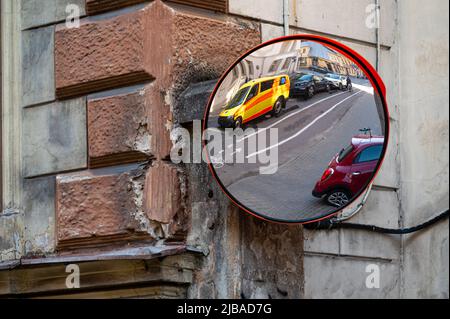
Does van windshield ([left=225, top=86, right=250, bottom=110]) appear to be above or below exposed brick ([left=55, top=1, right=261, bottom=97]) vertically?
below

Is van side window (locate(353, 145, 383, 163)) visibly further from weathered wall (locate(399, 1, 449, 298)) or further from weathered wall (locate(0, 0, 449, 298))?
weathered wall (locate(399, 1, 449, 298))

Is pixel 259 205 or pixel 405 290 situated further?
pixel 405 290

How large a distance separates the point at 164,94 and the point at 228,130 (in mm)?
427

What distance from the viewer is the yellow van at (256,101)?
5375 mm

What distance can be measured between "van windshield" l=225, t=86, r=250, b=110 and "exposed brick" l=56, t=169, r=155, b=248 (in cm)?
58

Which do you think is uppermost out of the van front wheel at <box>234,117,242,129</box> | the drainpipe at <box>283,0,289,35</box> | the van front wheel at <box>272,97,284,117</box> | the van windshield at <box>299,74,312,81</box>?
the drainpipe at <box>283,0,289,35</box>

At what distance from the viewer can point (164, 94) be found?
557 cm

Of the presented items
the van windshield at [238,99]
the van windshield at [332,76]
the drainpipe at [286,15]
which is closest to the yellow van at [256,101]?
the van windshield at [238,99]

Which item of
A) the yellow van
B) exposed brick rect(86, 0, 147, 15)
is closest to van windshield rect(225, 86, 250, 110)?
the yellow van

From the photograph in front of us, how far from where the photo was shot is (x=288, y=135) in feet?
17.7

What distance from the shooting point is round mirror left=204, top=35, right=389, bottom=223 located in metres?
5.36

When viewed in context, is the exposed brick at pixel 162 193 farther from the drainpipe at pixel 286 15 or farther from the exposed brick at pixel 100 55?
the drainpipe at pixel 286 15
